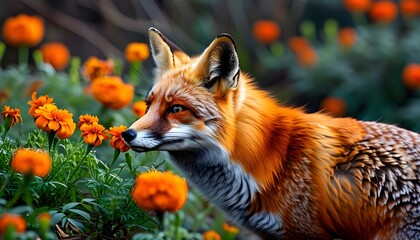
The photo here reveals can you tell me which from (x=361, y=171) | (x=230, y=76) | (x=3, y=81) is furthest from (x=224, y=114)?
(x=3, y=81)

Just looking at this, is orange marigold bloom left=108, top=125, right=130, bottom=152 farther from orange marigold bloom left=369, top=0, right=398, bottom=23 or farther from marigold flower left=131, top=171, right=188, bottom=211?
orange marigold bloom left=369, top=0, right=398, bottom=23

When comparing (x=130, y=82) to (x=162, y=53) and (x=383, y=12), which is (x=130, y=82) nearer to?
(x=162, y=53)

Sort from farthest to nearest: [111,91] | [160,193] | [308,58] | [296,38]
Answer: [296,38] → [308,58] → [111,91] → [160,193]

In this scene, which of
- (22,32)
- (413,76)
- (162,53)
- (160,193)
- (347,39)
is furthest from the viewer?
(347,39)

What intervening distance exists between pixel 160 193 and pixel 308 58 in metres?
6.26

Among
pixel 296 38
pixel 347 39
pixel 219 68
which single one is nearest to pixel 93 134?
pixel 219 68

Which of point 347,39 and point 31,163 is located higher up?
point 31,163

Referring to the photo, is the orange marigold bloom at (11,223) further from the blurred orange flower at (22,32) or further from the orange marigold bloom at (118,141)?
the blurred orange flower at (22,32)

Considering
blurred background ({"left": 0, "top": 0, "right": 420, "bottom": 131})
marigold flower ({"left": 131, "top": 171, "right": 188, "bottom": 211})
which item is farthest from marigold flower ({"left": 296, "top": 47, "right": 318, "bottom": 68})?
marigold flower ({"left": 131, "top": 171, "right": 188, "bottom": 211})

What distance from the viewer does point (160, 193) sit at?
10.2 ft

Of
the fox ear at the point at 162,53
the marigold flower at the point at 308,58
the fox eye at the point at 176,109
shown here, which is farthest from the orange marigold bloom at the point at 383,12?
the fox eye at the point at 176,109

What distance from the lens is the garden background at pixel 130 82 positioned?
11.9 ft

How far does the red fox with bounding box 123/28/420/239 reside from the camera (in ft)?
12.8

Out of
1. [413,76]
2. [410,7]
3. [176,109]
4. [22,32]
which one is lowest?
[22,32]
